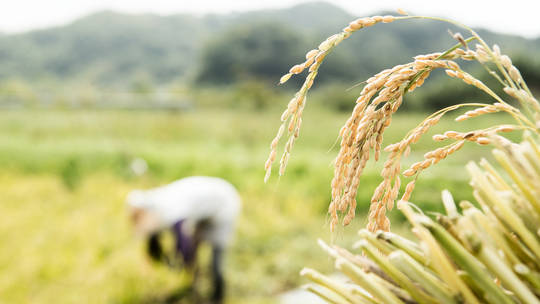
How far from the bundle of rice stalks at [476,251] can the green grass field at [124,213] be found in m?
0.16

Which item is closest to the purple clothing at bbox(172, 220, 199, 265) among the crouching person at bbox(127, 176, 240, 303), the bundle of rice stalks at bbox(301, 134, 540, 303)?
the crouching person at bbox(127, 176, 240, 303)

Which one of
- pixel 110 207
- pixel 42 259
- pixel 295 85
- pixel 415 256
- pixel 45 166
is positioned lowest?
pixel 295 85

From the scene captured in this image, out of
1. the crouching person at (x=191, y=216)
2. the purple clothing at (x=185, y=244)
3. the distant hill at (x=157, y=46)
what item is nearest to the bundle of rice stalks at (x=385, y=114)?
the crouching person at (x=191, y=216)

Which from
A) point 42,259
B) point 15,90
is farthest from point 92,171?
point 15,90

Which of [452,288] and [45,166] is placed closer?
[452,288]

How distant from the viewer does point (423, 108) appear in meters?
17.7

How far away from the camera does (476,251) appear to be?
0.43 m

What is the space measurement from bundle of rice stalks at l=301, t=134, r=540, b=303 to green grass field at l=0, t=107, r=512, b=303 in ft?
0.51

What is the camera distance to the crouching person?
4488 mm

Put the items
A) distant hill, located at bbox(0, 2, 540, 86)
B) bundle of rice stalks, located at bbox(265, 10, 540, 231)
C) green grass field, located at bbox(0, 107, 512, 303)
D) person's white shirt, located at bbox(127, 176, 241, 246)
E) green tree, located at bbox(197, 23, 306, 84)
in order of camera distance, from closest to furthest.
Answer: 1. bundle of rice stalks, located at bbox(265, 10, 540, 231)
2. person's white shirt, located at bbox(127, 176, 241, 246)
3. green grass field, located at bbox(0, 107, 512, 303)
4. distant hill, located at bbox(0, 2, 540, 86)
5. green tree, located at bbox(197, 23, 306, 84)

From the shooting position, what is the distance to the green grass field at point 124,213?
197 inches

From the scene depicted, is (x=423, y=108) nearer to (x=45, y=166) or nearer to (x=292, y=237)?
(x=292, y=237)

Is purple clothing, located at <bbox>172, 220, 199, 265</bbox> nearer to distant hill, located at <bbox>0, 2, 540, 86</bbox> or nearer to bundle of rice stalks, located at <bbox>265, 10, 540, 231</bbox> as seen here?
bundle of rice stalks, located at <bbox>265, 10, 540, 231</bbox>

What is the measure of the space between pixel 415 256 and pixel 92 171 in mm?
9941
